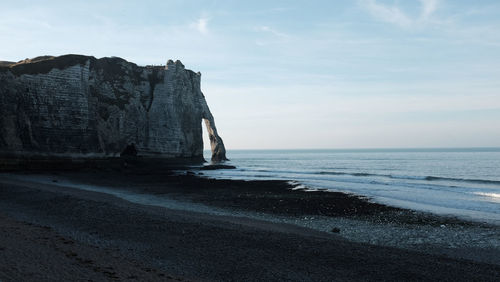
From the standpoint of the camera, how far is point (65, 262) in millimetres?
8367

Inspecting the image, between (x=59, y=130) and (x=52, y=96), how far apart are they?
417 centimetres

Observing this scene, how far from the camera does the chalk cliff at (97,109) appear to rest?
4269 centimetres

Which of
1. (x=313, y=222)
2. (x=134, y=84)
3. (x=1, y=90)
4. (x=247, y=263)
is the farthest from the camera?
(x=134, y=84)

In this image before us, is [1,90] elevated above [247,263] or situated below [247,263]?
above

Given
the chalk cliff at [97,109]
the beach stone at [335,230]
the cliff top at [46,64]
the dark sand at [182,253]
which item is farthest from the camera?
the cliff top at [46,64]

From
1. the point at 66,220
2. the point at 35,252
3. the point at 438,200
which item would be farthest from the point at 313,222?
the point at 438,200

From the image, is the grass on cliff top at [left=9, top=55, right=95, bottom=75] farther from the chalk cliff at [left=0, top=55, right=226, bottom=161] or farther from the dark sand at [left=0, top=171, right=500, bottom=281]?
the dark sand at [left=0, top=171, right=500, bottom=281]

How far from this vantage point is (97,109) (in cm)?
5147

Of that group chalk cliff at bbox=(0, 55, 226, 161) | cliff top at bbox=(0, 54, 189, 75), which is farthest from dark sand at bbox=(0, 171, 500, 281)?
cliff top at bbox=(0, 54, 189, 75)

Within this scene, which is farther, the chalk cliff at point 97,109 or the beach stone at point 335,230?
the chalk cliff at point 97,109

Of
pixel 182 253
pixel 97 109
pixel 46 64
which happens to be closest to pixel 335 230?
pixel 182 253

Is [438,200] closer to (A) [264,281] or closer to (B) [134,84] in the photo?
(A) [264,281]

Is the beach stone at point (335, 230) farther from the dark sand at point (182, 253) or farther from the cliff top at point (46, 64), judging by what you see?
the cliff top at point (46, 64)

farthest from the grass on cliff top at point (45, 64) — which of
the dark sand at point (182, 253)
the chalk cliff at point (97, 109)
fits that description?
the dark sand at point (182, 253)
